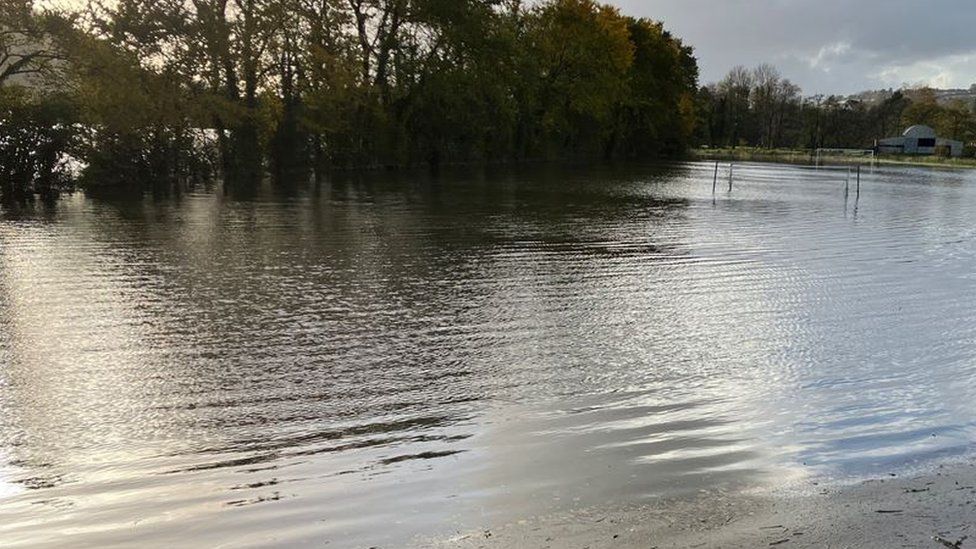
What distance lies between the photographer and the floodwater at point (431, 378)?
4.18 m

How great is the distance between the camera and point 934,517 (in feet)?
12.9

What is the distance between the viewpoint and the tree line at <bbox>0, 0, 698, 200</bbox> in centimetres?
2397

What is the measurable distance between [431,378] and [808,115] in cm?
11172

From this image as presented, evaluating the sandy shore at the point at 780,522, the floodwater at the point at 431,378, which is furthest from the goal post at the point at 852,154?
the sandy shore at the point at 780,522

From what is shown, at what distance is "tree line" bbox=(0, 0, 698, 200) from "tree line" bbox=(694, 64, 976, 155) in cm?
5002

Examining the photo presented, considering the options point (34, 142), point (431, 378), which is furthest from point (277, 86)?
point (431, 378)

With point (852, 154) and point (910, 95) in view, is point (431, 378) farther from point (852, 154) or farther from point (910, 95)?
point (910, 95)

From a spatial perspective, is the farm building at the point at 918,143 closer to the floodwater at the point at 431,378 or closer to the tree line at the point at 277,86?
the tree line at the point at 277,86

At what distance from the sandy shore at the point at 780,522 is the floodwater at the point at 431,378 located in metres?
0.17

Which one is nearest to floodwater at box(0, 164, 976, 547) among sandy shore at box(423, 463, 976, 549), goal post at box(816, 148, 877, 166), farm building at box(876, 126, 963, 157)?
sandy shore at box(423, 463, 976, 549)

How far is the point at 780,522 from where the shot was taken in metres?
3.88

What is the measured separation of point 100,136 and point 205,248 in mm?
16188

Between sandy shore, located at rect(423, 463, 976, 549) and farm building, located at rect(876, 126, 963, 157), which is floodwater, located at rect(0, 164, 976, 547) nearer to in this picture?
sandy shore, located at rect(423, 463, 976, 549)

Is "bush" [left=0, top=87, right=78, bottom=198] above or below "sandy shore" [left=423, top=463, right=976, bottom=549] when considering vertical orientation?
above
